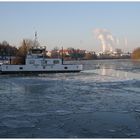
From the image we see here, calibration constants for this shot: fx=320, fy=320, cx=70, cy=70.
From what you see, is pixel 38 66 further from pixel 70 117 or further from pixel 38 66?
pixel 70 117

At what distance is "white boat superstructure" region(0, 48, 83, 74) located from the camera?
44250mm

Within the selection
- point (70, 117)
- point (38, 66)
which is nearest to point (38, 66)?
point (38, 66)

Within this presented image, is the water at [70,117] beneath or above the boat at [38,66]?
beneath

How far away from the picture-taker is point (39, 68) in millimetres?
44812

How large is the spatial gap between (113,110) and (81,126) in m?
3.25

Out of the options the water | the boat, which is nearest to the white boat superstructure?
the boat

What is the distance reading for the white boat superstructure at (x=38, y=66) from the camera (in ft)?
145

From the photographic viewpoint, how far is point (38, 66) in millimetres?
44844

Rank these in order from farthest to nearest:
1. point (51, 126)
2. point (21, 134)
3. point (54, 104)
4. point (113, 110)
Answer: point (54, 104) → point (113, 110) → point (51, 126) → point (21, 134)

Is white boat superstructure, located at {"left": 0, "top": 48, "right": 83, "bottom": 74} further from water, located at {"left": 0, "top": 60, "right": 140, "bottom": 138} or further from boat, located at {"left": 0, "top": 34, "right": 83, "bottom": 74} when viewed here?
water, located at {"left": 0, "top": 60, "right": 140, "bottom": 138}

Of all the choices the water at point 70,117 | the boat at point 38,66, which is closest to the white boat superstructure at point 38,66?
the boat at point 38,66

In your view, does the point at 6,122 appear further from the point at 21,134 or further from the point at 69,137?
the point at 69,137

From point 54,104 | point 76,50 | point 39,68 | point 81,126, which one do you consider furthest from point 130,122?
point 76,50

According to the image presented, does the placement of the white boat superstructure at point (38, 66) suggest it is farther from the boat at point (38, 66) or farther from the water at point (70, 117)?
the water at point (70, 117)
